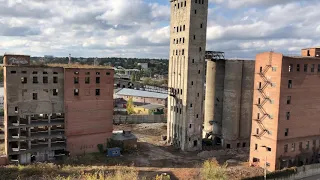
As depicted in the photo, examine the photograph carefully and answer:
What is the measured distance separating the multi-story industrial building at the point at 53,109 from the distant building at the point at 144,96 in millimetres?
57469

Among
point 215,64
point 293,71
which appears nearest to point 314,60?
point 293,71

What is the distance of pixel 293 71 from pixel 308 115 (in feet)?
33.3

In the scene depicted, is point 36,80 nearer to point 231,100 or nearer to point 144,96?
point 231,100

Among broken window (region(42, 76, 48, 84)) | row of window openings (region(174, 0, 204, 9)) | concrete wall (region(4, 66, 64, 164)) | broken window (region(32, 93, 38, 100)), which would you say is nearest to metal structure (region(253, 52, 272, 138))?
row of window openings (region(174, 0, 204, 9))

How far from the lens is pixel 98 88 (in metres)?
57.4

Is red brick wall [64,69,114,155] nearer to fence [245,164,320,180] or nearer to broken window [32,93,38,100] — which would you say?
broken window [32,93,38,100]

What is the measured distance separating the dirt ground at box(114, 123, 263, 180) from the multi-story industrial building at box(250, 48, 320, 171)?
4.67 meters

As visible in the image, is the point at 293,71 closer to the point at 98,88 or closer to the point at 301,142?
the point at 301,142

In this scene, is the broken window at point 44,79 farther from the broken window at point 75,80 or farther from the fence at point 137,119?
the fence at point 137,119

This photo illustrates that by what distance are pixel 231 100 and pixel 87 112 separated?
31.9 m

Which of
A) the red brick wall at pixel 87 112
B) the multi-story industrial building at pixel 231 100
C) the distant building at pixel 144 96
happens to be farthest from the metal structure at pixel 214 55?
the distant building at pixel 144 96

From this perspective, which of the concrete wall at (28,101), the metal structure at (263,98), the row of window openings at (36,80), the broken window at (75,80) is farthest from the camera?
the broken window at (75,80)

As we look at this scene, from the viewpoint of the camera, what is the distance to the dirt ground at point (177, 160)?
51438 mm

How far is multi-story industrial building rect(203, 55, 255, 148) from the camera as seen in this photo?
66.5m
